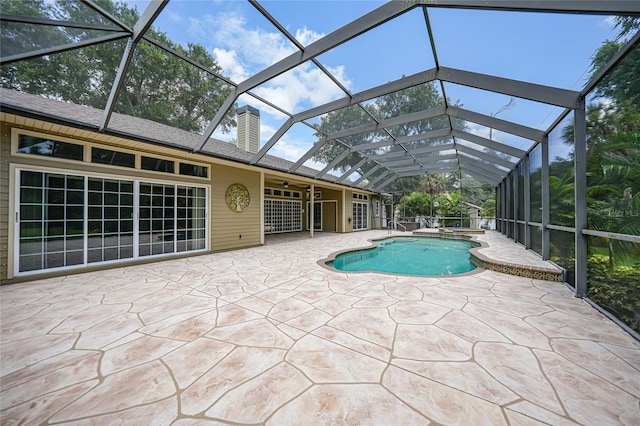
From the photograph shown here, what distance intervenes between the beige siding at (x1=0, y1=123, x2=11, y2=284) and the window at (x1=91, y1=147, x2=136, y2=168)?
3.86 feet

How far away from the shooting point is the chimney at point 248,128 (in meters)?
10.3

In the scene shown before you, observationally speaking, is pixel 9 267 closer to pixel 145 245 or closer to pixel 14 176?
pixel 14 176

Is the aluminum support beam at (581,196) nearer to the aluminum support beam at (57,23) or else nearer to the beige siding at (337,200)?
the aluminum support beam at (57,23)

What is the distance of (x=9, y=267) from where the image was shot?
14.1 ft

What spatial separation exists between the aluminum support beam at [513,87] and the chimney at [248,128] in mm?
7789

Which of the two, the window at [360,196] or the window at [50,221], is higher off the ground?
the window at [360,196]

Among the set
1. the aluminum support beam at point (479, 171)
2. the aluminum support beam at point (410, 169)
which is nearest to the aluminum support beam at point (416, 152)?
the aluminum support beam at point (410, 169)

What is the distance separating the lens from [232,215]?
27.0 feet

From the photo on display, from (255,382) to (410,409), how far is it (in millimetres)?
1127

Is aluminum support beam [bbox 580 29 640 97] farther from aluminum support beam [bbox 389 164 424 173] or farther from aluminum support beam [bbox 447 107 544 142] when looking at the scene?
aluminum support beam [bbox 389 164 424 173]

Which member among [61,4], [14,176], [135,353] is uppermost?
[61,4]

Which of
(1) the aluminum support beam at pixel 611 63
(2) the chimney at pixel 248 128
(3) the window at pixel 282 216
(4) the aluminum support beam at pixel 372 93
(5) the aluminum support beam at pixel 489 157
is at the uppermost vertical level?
(2) the chimney at pixel 248 128

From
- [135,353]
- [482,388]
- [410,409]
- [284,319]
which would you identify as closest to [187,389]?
[135,353]

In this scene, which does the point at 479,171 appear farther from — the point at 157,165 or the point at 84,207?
the point at 84,207
